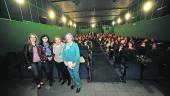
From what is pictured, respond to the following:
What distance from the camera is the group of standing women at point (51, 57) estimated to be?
3.72 m

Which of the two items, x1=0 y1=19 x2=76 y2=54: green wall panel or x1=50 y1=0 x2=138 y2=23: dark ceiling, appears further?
x1=50 y1=0 x2=138 y2=23: dark ceiling

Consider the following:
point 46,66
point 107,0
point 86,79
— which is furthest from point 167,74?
point 107,0

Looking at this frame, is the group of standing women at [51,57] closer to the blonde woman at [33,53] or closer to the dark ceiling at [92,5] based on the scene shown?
the blonde woman at [33,53]

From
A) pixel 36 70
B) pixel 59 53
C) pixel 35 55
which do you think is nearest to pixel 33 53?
pixel 35 55

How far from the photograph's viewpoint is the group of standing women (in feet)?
12.2

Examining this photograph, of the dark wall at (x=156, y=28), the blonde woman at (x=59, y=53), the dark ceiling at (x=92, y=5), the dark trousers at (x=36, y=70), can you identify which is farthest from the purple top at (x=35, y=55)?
the dark ceiling at (x=92, y=5)

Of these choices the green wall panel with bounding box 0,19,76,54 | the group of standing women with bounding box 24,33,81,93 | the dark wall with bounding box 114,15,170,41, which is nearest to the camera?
the group of standing women with bounding box 24,33,81,93

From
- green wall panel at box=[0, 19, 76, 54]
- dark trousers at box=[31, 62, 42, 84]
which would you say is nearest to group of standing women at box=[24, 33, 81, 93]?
dark trousers at box=[31, 62, 42, 84]

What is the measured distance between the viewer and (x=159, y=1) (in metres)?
7.73

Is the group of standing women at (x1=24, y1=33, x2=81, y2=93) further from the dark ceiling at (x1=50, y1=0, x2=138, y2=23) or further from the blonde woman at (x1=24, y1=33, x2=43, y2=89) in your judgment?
the dark ceiling at (x1=50, y1=0, x2=138, y2=23)

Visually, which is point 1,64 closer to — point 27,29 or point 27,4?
point 27,29

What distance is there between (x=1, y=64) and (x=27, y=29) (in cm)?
209

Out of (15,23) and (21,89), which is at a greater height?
(15,23)

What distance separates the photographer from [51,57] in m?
4.31
